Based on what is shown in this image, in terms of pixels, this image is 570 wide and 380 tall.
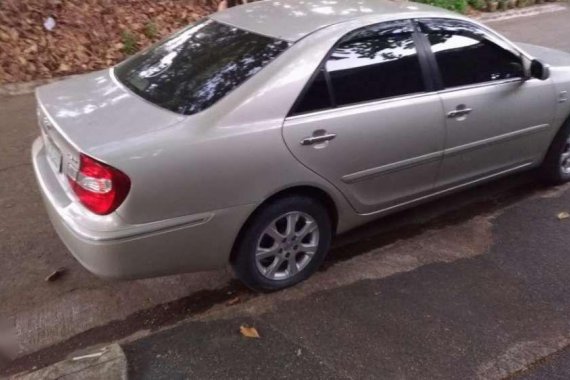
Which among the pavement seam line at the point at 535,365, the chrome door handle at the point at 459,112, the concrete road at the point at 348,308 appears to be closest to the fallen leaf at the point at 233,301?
the concrete road at the point at 348,308

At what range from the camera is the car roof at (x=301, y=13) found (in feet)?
11.6

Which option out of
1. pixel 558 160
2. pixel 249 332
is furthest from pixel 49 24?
pixel 558 160

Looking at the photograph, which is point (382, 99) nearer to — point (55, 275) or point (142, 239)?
point (142, 239)

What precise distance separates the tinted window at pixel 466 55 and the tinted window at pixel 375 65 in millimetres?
215

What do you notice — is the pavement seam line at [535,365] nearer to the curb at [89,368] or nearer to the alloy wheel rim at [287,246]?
the alloy wheel rim at [287,246]

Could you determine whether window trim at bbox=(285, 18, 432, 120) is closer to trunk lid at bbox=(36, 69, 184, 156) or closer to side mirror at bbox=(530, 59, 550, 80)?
trunk lid at bbox=(36, 69, 184, 156)

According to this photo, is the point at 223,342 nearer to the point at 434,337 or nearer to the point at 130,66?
the point at 434,337

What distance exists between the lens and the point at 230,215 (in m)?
3.08

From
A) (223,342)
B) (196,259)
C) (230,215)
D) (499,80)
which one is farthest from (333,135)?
(499,80)

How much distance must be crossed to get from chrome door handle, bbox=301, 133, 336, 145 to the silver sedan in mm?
13

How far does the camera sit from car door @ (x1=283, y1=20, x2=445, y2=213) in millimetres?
3299

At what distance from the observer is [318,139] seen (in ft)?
Result: 10.7

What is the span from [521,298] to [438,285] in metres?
0.47

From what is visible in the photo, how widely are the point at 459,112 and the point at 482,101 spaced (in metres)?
0.24
